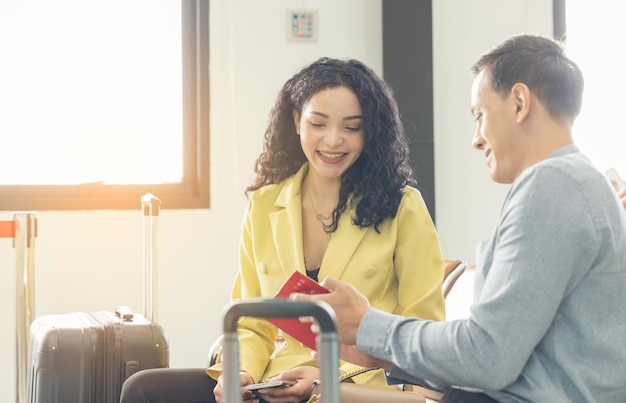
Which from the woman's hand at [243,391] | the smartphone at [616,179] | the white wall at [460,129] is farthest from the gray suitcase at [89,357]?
the white wall at [460,129]

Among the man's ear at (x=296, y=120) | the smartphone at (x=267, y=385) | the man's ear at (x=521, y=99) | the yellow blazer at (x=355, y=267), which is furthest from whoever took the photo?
the man's ear at (x=296, y=120)

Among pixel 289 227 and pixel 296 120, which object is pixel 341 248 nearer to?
pixel 289 227

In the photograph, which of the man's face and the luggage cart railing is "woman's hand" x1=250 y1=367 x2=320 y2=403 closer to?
the man's face

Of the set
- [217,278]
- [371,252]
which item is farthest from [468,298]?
[217,278]

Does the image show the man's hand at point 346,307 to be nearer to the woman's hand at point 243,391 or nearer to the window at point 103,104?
the woman's hand at point 243,391

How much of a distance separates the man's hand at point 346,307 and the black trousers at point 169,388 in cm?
78

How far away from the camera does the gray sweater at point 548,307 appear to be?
130 centimetres

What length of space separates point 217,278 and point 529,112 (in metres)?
2.87

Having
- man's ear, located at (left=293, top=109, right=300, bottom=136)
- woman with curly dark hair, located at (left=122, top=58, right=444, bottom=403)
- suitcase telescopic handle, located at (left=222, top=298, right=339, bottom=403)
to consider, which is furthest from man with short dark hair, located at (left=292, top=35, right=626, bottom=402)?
man's ear, located at (left=293, top=109, right=300, bottom=136)

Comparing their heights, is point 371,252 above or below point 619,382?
above

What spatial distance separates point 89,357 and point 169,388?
55 cm

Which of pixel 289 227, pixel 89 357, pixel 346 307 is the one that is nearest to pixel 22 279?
pixel 89 357

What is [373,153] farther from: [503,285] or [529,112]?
[503,285]

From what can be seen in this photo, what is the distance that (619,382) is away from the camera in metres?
1.37
